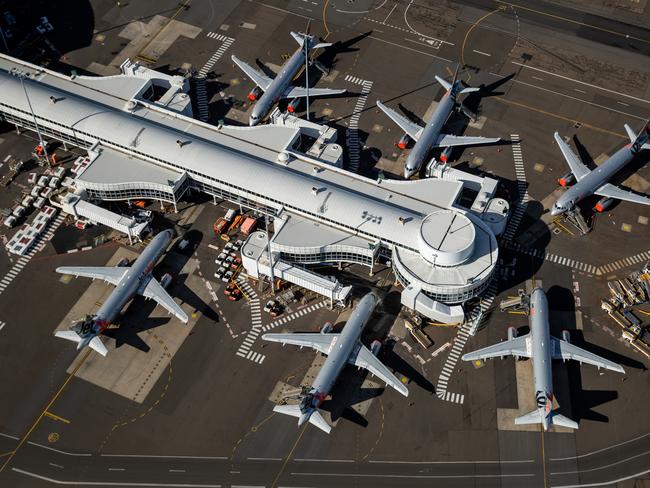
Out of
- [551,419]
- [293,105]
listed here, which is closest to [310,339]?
[551,419]

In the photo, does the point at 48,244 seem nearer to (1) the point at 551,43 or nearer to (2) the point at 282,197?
(2) the point at 282,197

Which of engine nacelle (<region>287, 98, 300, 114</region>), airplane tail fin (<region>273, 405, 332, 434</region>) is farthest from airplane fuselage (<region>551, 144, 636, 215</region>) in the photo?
airplane tail fin (<region>273, 405, 332, 434</region>)

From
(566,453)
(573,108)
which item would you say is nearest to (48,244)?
(566,453)

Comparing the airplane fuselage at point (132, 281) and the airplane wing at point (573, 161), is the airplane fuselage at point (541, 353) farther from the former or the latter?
the airplane fuselage at point (132, 281)

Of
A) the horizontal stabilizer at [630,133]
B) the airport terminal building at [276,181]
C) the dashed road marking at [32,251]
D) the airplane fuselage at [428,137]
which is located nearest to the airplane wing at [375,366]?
the airport terminal building at [276,181]

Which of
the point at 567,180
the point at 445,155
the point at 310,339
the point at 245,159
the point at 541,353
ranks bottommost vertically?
the point at 310,339

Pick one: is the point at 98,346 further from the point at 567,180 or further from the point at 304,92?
the point at 567,180
